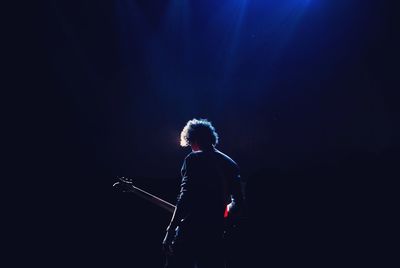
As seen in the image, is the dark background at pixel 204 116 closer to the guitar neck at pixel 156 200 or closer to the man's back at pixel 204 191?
the guitar neck at pixel 156 200

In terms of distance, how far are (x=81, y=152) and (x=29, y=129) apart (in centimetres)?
59

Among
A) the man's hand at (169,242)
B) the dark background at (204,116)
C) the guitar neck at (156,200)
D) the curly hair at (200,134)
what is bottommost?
the man's hand at (169,242)

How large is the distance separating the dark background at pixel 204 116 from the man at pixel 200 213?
1.69 metres

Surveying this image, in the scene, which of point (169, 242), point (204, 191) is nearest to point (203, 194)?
point (204, 191)

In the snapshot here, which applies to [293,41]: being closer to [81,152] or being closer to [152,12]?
[152,12]

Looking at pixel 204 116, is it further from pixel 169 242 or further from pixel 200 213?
pixel 169 242

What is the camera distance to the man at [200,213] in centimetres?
185

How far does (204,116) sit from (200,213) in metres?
2.44

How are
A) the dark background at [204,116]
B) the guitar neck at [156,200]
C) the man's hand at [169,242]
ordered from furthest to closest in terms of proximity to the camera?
the dark background at [204,116] < the guitar neck at [156,200] < the man's hand at [169,242]

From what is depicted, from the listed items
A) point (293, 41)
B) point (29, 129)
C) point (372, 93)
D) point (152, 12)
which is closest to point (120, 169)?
point (29, 129)

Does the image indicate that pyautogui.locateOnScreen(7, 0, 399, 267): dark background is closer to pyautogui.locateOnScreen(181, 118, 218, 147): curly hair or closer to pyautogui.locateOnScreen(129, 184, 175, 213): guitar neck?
pyautogui.locateOnScreen(129, 184, 175, 213): guitar neck

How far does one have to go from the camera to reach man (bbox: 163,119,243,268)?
1.85 meters

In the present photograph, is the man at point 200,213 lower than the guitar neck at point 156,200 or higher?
lower

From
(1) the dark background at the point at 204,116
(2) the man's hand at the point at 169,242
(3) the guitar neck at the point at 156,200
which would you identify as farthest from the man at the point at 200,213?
(1) the dark background at the point at 204,116
